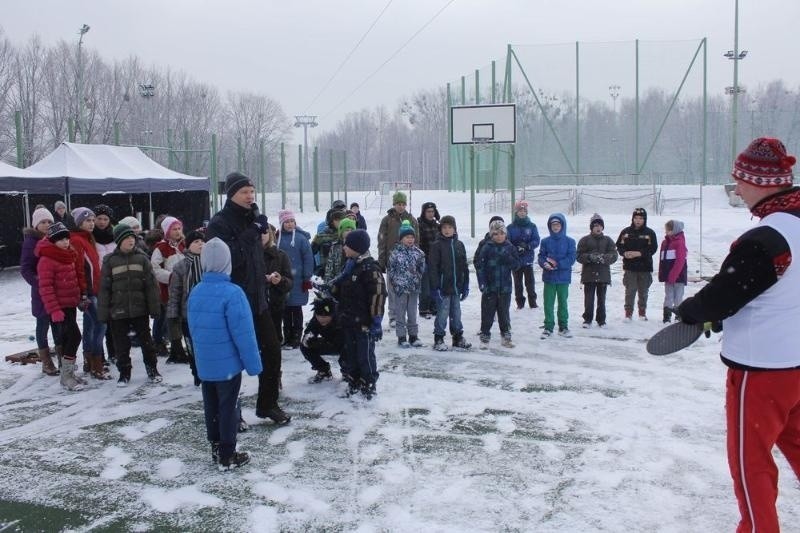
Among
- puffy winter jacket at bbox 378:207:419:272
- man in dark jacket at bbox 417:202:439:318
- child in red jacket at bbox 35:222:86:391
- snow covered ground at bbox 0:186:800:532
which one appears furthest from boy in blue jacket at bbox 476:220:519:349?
child in red jacket at bbox 35:222:86:391

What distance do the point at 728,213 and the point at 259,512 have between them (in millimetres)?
27785

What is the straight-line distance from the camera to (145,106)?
2185 inches

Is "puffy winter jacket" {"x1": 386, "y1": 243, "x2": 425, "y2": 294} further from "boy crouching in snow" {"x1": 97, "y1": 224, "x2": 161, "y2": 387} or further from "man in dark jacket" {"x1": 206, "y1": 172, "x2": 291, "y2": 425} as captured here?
"man in dark jacket" {"x1": 206, "y1": 172, "x2": 291, "y2": 425}

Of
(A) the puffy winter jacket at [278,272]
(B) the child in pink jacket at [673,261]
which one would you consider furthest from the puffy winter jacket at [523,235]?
(A) the puffy winter jacket at [278,272]

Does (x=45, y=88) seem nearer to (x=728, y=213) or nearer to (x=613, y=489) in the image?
(x=728, y=213)

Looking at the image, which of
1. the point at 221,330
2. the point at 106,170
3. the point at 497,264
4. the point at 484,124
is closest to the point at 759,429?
the point at 221,330

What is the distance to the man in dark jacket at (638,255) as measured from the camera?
9500mm

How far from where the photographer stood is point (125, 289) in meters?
6.57

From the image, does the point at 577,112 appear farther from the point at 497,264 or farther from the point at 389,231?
the point at 497,264

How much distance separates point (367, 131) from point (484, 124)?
7142 centimetres

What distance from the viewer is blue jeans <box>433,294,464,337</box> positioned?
813cm

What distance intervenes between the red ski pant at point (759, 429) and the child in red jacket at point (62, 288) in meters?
5.77

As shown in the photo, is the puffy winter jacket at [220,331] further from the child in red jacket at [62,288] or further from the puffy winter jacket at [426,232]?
the puffy winter jacket at [426,232]

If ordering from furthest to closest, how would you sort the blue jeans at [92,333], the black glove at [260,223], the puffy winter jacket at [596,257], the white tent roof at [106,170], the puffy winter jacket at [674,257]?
the white tent roof at [106,170] < the puffy winter jacket at [674,257] < the puffy winter jacket at [596,257] < the blue jeans at [92,333] < the black glove at [260,223]
